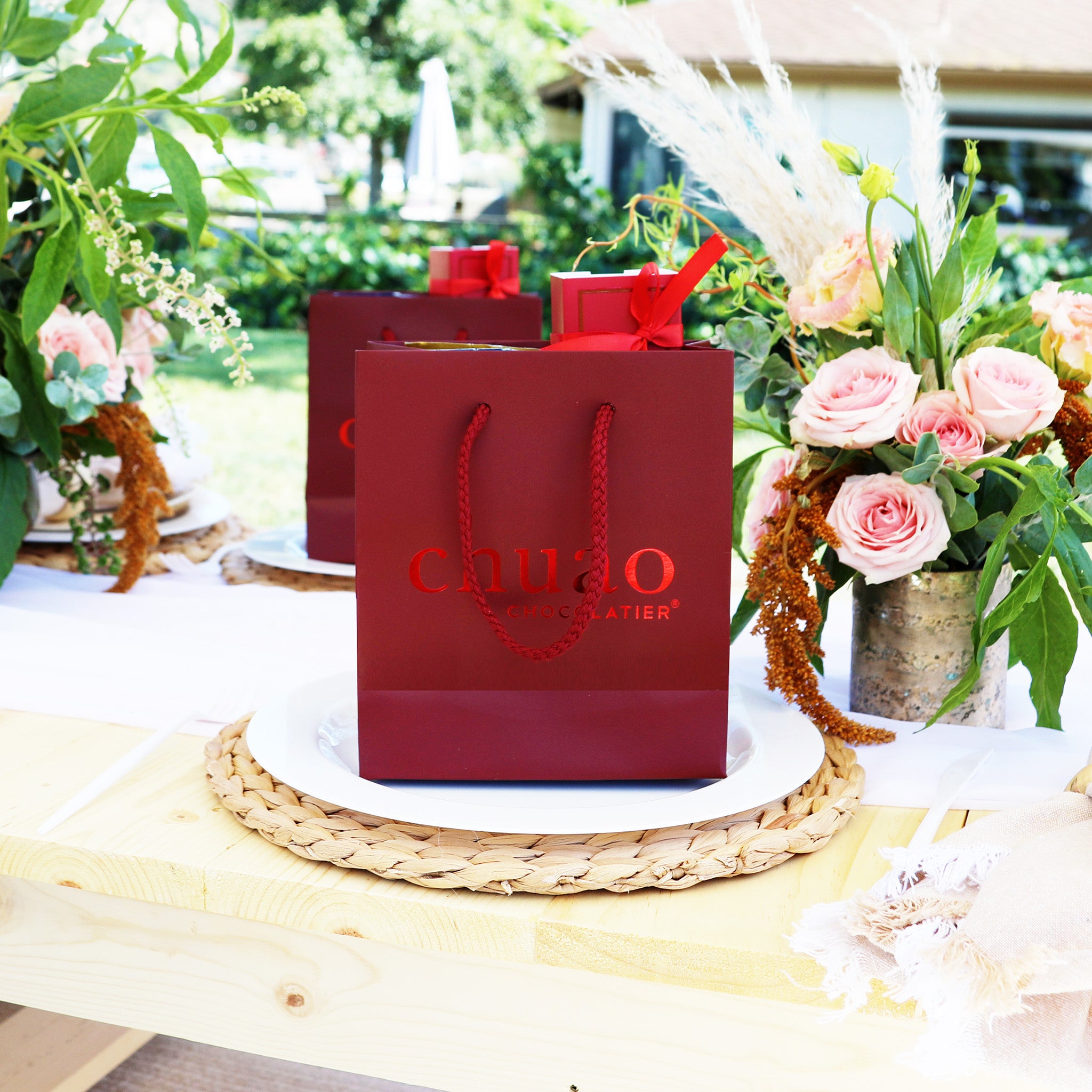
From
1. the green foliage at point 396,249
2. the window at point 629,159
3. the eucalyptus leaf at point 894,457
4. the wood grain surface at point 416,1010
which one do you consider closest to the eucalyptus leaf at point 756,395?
the eucalyptus leaf at point 894,457

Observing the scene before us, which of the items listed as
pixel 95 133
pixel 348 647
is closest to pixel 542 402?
pixel 348 647

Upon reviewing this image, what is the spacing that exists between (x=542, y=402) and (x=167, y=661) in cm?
47

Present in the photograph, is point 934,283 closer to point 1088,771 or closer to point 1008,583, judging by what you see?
point 1008,583

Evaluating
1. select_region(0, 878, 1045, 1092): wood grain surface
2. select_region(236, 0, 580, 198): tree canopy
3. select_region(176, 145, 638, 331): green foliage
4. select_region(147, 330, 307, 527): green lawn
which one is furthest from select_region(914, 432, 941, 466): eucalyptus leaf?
select_region(236, 0, 580, 198): tree canopy

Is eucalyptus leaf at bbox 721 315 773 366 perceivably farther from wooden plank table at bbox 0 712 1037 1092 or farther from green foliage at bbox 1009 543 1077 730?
wooden plank table at bbox 0 712 1037 1092

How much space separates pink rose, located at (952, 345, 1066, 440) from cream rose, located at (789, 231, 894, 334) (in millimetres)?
82

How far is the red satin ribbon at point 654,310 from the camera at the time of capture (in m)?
0.68

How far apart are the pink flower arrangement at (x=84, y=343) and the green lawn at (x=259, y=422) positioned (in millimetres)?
1895

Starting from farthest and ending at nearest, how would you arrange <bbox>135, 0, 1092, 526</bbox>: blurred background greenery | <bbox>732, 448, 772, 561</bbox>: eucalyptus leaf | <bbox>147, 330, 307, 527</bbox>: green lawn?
<bbox>135, 0, 1092, 526</bbox>: blurred background greenery
<bbox>147, 330, 307, 527</bbox>: green lawn
<bbox>732, 448, 772, 561</bbox>: eucalyptus leaf

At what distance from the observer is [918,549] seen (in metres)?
0.77

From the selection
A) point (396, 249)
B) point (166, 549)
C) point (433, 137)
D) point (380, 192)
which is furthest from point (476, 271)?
point (380, 192)

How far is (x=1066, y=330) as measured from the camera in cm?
80

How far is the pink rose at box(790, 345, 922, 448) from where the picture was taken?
Result: 2.54 feet

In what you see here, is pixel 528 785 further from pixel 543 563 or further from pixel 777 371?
pixel 777 371
